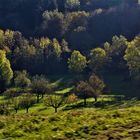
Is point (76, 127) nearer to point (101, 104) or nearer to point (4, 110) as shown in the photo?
point (4, 110)

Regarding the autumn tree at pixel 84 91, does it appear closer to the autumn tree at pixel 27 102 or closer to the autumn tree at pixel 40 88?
the autumn tree at pixel 40 88

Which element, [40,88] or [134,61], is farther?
[134,61]

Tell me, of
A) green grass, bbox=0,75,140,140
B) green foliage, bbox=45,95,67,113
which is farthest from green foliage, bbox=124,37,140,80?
green grass, bbox=0,75,140,140

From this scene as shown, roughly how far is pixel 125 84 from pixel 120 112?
486ft

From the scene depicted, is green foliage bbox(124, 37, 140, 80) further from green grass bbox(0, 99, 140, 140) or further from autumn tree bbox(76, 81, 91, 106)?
green grass bbox(0, 99, 140, 140)

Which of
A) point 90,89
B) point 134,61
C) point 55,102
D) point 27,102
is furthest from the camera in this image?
point 134,61

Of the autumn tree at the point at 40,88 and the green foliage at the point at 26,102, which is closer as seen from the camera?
the green foliage at the point at 26,102

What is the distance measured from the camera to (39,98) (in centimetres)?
18100

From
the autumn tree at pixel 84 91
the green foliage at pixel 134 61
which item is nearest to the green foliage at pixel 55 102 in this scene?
the autumn tree at pixel 84 91

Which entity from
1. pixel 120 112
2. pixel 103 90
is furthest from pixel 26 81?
pixel 120 112

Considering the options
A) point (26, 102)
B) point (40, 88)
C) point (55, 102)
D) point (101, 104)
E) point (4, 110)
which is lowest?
point (4, 110)

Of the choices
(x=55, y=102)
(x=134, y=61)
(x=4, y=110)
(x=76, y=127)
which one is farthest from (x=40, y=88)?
(x=76, y=127)

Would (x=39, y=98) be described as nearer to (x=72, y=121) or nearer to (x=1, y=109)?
(x=1, y=109)

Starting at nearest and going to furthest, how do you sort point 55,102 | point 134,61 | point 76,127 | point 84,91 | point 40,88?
point 76,127 < point 55,102 < point 84,91 < point 40,88 < point 134,61
